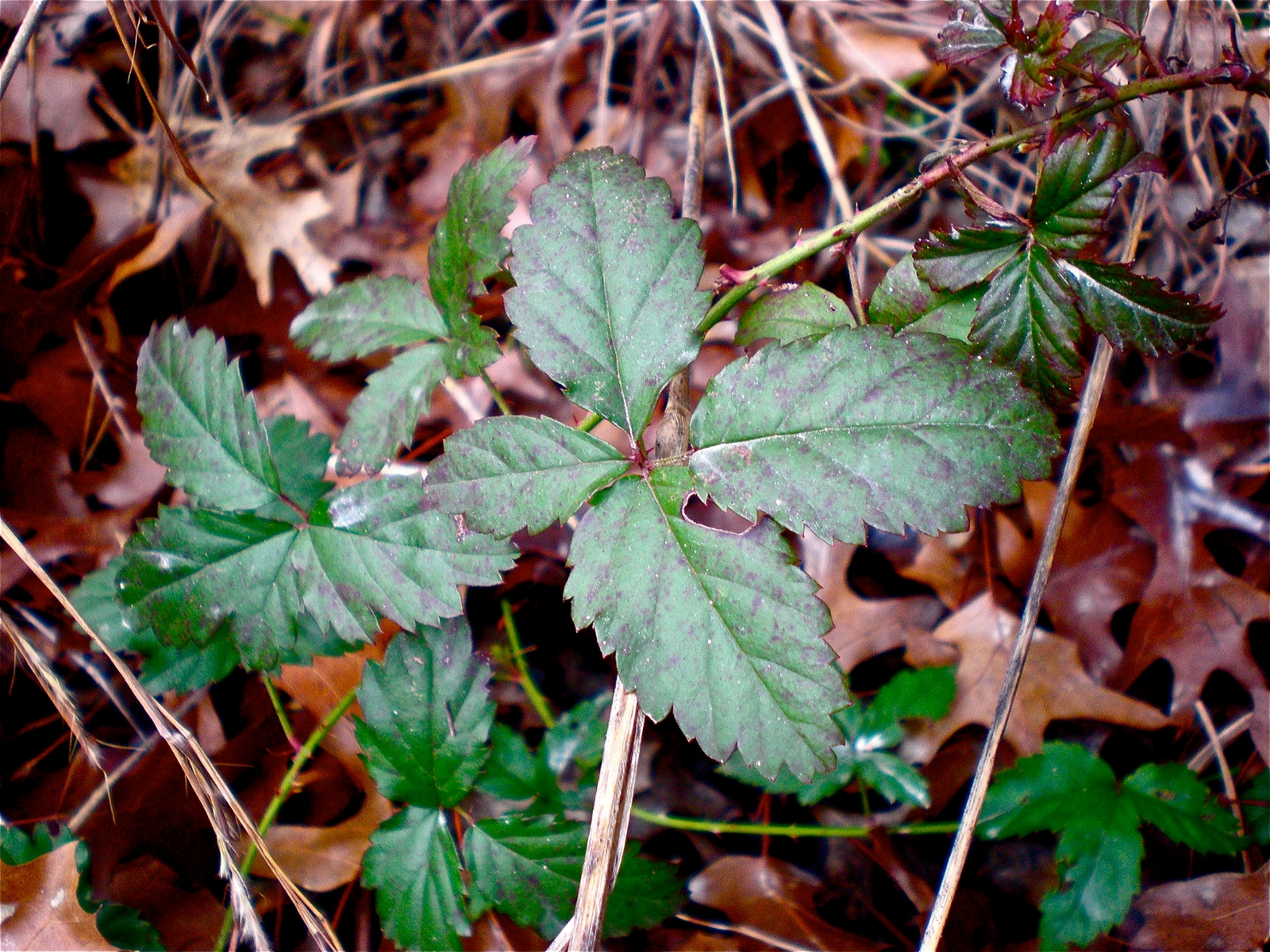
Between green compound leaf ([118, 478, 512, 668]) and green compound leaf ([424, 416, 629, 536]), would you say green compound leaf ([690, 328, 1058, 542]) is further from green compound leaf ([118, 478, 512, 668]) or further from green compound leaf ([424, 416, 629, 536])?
green compound leaf ([118, 478, 512, 668])

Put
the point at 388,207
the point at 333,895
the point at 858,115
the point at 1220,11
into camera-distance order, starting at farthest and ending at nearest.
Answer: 1. the point at 388,207
2. the point at 858,115
3. the point at 333,895
4. the point at 1220,11

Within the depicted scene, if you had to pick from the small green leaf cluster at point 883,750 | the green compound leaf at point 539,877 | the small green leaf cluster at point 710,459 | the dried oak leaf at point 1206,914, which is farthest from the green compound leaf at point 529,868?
the dried oak leaf at point 1206,914

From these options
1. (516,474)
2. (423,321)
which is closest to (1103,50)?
(516,474)

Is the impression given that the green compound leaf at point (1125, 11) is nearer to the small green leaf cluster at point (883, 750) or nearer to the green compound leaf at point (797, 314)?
the green compound leaf at point (797, 314)

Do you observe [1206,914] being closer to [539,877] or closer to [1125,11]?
[539,877]

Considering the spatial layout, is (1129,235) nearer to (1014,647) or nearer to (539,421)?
(1014,647)

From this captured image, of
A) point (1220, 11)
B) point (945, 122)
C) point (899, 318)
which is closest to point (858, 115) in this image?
point (945, 122)

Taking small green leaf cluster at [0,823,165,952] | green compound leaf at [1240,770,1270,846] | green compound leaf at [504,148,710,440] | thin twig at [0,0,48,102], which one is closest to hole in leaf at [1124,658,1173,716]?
green compound leaf at [1240,770,1270,846]
